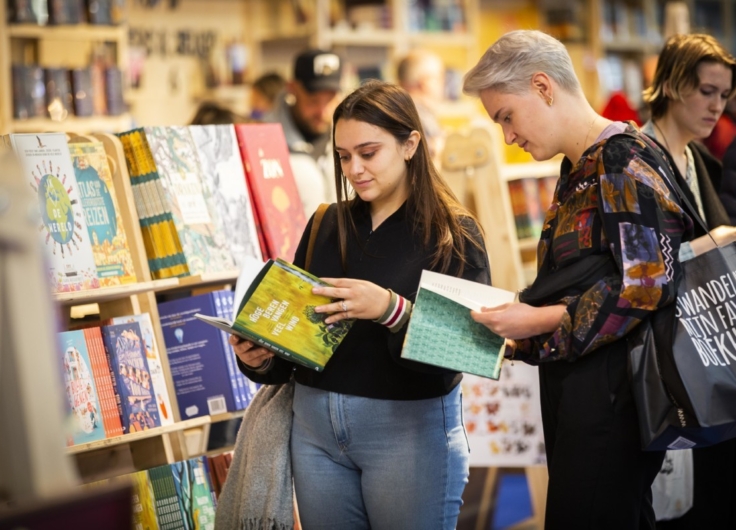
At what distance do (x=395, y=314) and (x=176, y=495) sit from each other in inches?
41.1

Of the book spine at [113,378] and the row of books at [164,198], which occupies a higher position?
the row of books at [164,198]

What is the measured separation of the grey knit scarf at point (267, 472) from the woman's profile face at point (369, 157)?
0.56 metres

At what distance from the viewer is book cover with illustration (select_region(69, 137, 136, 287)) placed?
259cm

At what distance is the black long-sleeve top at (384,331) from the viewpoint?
203 centimetres

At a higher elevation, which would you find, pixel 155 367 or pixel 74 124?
pixel 74 124

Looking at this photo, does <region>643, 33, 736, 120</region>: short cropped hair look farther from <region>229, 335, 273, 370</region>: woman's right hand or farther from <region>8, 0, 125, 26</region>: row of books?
<region>8, 0, 125, 26</region>: row of books

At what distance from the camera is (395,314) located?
6.40ft

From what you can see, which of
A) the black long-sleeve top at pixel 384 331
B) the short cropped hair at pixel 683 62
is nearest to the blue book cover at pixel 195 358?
the black long-sleeve top at pixel 384 331

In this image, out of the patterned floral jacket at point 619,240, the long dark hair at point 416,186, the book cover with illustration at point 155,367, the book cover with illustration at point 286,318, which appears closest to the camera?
the patterned floral jacket at point 619,240

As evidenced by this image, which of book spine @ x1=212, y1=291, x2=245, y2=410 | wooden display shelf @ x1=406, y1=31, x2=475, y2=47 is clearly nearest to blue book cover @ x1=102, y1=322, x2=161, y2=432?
book spine @ x1=212, y1=291, x2=245, y2=410

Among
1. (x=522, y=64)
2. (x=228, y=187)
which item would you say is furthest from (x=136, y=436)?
(x=522, y=64)

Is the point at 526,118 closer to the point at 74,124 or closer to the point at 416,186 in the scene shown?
the point at 416,186

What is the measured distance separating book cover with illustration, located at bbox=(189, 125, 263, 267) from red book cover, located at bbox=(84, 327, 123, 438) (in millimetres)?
521

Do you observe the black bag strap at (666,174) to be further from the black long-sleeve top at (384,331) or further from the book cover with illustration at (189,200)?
the book cover with illustration at (189,200)
